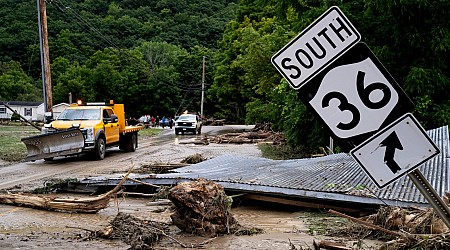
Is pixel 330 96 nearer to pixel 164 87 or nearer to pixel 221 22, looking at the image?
pixel 164 87

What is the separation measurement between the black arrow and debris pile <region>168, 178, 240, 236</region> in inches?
221

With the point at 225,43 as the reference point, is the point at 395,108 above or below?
below

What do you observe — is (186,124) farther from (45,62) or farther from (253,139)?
(45,62)

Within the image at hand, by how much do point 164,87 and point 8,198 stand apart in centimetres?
7306

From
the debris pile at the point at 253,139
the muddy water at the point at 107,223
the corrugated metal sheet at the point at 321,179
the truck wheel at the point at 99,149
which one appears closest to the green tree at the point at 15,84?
the debris pile at the point at 253,139

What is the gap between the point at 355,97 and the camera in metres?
3.29

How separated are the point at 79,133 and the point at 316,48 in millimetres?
17372

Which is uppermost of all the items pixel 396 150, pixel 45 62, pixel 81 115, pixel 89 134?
pixel 45 62

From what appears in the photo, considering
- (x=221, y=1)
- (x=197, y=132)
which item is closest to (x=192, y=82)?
(x=221, y=1)

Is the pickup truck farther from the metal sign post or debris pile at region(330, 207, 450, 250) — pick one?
the metal sign post

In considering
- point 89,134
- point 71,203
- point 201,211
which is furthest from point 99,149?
point 201,211

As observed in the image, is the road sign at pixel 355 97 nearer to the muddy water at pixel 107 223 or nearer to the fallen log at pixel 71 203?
the muddy water at pixel 107 223

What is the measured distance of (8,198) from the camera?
11.2 meters

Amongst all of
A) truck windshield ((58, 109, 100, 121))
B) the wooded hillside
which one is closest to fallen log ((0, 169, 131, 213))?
truck windshield ((58, 109, 100, 121))
